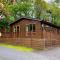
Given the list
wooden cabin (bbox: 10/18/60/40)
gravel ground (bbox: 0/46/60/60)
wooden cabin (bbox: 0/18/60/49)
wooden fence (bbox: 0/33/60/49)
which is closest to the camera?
gravel ground (bbox: 0/46/60/60)

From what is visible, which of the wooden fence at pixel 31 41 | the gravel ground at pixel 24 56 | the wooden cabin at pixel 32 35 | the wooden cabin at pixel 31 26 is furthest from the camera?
the wooden cabin at pixel 31 26

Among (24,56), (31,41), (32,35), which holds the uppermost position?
(32,35)

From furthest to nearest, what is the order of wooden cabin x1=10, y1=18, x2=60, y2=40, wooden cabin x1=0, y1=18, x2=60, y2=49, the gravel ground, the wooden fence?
wooden cabin x1=10, y1=18, x2=60, y2=40, wooden cabin x1=0, y1=18, x2=60, y2=49, the wooden fence, the gravel ground

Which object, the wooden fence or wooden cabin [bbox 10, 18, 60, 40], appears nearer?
the wooden fence

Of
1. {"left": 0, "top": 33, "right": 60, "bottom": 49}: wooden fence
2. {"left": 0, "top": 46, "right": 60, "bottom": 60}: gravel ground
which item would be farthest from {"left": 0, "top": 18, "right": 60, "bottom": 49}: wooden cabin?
{"left": 0, "top": 46, "right": 60, "bottom": 60}: gravel ground

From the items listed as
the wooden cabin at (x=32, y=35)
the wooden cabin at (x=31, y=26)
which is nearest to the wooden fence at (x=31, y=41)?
the wooden cabin at (x=32, y=35)

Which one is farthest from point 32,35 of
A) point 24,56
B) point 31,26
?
point 24,56

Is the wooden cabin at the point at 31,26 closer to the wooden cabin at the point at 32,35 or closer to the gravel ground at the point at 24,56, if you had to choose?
the wooden cabin at the point at 32,35

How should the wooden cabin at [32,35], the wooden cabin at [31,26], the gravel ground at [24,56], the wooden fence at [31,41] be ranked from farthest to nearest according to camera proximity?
the wooden cabin at [31,26], the wooden cabin at [32,35], the wooden fence at [31,41], the gravel ground at [24,56]

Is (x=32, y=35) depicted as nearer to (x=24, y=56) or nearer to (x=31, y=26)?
(x=31, y=26)

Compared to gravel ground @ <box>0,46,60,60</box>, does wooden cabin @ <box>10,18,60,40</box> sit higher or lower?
higher

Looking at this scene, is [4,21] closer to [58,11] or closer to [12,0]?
[12,0]

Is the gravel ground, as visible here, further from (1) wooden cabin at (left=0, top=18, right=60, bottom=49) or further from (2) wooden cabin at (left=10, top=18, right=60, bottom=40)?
(2) wooden cabin at (left=10, top=18, right=60, bottom=40)

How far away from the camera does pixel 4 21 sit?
42688 millimetres
